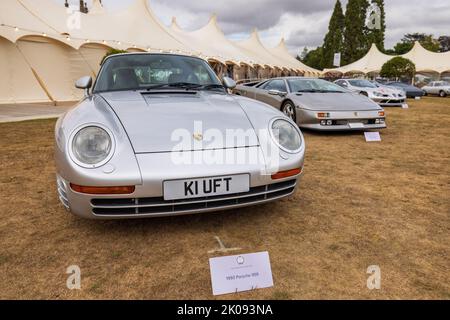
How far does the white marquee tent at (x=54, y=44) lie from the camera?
33.8 ft

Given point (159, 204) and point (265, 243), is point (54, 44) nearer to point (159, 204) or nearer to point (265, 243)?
point (159, 204)

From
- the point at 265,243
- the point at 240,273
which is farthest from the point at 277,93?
the point at 240,273

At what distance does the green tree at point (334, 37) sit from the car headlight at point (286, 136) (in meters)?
51.0

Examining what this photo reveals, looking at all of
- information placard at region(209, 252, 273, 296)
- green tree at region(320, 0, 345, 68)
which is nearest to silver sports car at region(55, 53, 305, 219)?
information placard at region(209, 252, 273, 296)

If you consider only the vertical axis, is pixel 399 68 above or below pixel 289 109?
above

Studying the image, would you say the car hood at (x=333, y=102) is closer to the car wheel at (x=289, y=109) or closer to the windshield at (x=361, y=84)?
the car wheel at (x=289, y=109)

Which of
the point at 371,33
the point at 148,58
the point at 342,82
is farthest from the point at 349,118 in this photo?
the point at 371,33

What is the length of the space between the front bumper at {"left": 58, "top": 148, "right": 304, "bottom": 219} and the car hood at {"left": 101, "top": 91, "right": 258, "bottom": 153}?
120 millimetres

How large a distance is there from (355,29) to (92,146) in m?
51.4

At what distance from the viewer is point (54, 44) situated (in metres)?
11.4

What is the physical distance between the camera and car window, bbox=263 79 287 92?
7.13 m

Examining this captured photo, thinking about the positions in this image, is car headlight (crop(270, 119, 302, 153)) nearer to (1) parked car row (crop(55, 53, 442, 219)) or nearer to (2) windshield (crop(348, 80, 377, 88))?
(1) parked car row (crop(55, 53, 442, 219))

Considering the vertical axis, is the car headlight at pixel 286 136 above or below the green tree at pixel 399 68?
below

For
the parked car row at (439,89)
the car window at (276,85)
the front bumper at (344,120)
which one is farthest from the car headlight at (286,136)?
the parked car row at (439,89)
